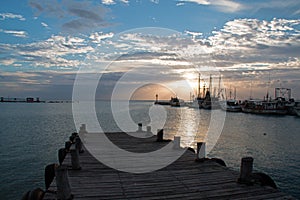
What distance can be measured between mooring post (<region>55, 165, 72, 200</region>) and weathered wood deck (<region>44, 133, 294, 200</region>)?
0.34 meters

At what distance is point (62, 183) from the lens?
641 centimetres

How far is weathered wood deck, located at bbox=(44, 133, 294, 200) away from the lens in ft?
23.2

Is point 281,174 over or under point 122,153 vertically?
under

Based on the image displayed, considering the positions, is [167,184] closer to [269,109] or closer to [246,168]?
[246,168]

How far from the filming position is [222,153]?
26.4 metres

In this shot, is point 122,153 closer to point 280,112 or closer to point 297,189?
point 297,189

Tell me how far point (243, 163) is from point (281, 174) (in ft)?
47.3

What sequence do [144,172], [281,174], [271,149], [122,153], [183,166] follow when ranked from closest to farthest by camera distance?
[144,172], [183,166], [122,153], [281,174], [271,149]

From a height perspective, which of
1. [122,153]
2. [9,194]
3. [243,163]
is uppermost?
[243,163]

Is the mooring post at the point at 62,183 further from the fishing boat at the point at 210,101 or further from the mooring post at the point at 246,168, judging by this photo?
the fishing boat at the point at 210,101

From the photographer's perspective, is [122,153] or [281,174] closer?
[122,153]

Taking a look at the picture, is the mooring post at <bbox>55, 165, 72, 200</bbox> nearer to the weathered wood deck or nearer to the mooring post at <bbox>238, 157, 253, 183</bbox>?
the weathered wood deck

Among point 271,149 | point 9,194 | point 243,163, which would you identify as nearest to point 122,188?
point 243,163

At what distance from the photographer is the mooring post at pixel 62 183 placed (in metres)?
6.33
